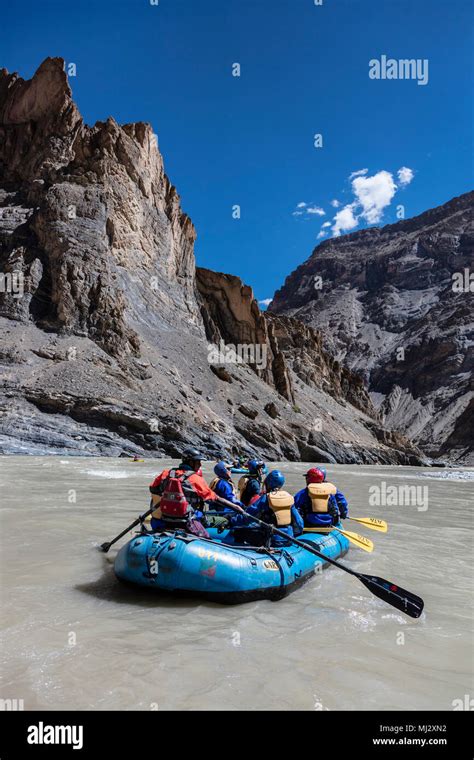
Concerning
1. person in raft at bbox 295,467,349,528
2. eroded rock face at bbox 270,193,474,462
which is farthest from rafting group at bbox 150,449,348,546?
eroded rock face at bbox 270,193,474,462

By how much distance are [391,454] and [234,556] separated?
54.7m

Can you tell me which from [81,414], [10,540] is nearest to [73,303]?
[81,414]

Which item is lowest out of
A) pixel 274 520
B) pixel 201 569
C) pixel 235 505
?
pixel 201 569

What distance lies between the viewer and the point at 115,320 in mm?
37688

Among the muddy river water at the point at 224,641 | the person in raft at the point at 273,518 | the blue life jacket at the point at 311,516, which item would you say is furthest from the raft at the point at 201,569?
the blue life jacket at the point at 311,516

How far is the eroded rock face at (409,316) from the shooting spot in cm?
10188

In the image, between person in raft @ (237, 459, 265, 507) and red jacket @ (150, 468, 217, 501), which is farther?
person in raft @ (237, 459, 265, 507)

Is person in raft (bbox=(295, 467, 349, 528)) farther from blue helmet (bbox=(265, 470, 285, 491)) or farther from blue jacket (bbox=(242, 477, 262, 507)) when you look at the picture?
blue jacket (bbox=(242, 477, 262, 507))

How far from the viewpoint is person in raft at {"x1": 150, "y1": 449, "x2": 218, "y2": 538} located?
18.3 ft

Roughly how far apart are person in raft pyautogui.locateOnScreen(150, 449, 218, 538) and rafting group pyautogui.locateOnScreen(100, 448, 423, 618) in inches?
0.4

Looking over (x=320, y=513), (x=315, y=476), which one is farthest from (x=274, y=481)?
(x=320, y=513)

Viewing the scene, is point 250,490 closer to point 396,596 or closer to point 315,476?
point 315,476

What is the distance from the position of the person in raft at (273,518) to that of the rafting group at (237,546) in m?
0.01

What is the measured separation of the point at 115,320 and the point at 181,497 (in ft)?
111
